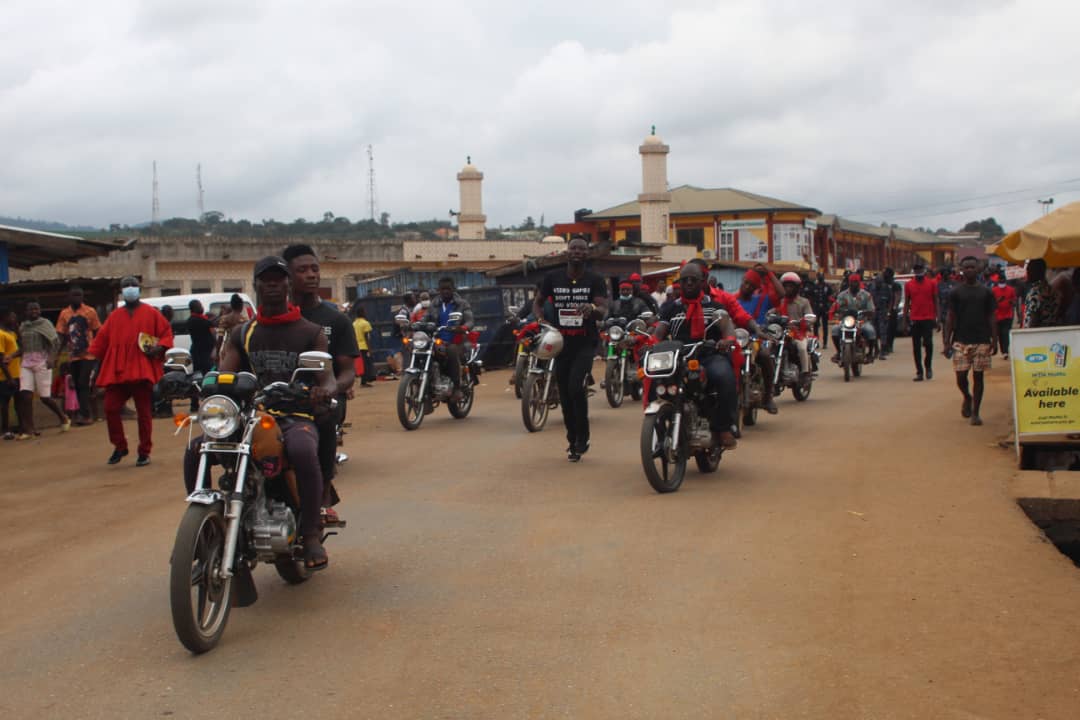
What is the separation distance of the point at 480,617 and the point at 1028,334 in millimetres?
6854

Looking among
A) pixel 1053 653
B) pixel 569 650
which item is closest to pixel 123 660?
pixel 569 650

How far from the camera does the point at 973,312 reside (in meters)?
12.8

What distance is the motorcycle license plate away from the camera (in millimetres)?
10570

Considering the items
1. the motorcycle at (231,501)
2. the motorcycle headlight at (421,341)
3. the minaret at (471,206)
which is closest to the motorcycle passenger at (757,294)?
the motorcycle headlight at (421,341)

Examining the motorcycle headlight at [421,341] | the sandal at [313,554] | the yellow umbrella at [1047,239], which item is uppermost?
the yellow umbrella at [1047,239]

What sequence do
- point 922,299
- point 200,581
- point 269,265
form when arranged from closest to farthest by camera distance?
1. point 200,581
2. point 269,265
3. point 922,299

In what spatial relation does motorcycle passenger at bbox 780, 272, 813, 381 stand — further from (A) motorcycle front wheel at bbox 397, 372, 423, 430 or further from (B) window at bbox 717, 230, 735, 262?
(B) window at bbox 717, 230, 735, 262

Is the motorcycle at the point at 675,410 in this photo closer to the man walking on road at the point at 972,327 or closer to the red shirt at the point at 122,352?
the man walking on road at the point at 972,327

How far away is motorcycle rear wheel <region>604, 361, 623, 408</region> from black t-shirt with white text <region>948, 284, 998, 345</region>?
486 centimetres

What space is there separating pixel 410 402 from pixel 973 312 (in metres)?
6.75

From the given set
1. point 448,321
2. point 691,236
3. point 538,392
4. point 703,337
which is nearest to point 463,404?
point 448,321

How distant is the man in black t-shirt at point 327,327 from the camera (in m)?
6.41

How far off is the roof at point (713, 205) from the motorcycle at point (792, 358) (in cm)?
5144

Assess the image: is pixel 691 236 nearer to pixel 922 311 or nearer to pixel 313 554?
pixel 922 311
